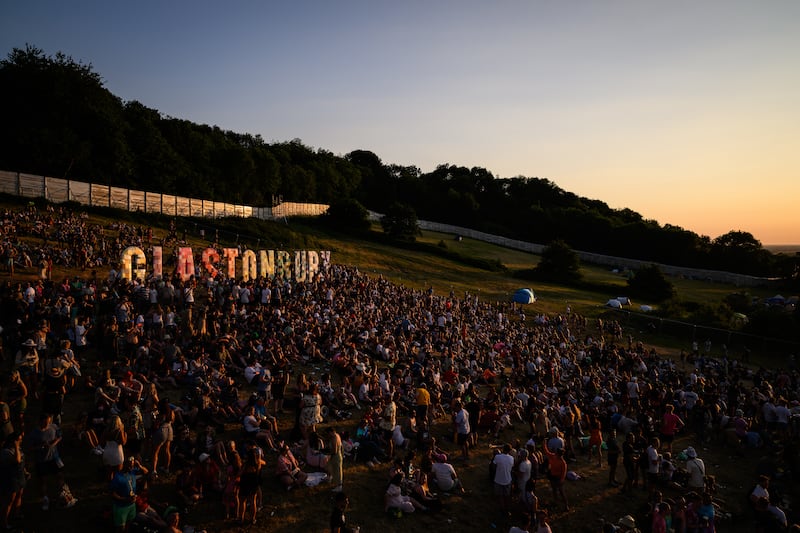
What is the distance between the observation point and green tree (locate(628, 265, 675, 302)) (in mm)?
59656

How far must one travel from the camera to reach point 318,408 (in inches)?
524

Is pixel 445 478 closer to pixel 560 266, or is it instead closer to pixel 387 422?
pixel 387 422

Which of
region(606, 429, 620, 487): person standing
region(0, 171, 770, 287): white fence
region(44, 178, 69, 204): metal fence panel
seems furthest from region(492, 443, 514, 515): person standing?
region(44, 178, 69, 204): metal fence panel

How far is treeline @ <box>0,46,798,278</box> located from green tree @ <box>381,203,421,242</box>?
1544 centimetres

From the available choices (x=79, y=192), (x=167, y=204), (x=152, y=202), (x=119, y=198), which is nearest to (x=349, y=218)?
(x=167, y=204)

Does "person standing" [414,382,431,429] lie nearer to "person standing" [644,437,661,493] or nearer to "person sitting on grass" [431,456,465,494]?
"person sitting on grass" [431,456,465,494]

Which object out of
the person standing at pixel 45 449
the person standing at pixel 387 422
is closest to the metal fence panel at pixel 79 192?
the person standing at pixel 45 449

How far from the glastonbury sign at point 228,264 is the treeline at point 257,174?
25.5m

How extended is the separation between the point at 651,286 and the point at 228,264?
5234 cm

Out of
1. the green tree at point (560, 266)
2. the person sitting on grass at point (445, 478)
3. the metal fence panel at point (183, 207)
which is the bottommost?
the person sitting on grass at point (445, 478)

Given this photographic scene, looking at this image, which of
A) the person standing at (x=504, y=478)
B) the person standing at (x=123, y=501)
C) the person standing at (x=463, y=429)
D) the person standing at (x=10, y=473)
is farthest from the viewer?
the person standing at (x=463, y=429)

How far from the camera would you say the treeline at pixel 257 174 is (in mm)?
46062

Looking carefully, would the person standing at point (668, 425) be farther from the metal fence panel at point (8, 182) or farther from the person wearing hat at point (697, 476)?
the metal fence panel at point (8, 182)

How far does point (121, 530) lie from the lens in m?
8.98
